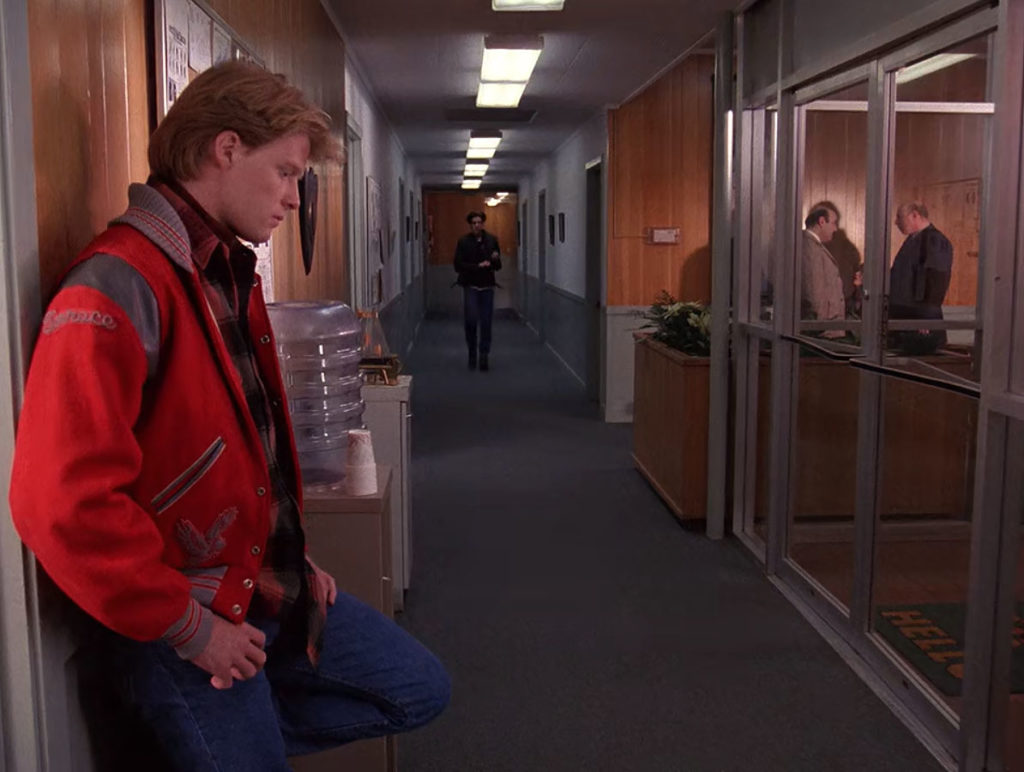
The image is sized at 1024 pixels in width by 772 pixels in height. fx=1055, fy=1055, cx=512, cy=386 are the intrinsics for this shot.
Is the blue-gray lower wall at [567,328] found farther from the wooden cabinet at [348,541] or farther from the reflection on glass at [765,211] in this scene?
the wooden cabinet at [348,541]

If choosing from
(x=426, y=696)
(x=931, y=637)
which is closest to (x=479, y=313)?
(x=931, y=637)

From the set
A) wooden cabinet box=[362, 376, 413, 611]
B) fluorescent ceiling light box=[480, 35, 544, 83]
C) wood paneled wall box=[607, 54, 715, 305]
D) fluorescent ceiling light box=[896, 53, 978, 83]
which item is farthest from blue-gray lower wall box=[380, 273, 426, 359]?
fluorescent ceiling light box=[896, 53, 978, 83]

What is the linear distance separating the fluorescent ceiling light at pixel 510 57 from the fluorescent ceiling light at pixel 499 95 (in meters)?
0.23

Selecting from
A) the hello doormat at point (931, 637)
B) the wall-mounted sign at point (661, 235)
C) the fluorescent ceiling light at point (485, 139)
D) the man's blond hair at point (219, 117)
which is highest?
the fluorescent ceiling light at point (485, 139)

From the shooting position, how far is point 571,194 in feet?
36.9

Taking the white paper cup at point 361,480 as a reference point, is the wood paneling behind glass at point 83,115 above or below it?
above

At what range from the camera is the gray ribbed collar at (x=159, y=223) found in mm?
1491

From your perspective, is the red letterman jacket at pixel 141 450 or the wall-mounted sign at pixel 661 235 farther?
the wall-mounted sign at pixel 661 235

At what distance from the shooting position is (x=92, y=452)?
1274mm

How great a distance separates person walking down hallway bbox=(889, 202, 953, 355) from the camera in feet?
11.7

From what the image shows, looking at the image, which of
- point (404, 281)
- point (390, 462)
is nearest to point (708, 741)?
point (390, 462)

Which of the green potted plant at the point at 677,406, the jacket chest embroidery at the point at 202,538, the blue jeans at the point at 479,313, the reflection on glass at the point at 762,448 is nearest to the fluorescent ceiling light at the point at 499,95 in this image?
the green potted plant at the point at 677,406

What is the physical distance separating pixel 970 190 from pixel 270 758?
3.33 m

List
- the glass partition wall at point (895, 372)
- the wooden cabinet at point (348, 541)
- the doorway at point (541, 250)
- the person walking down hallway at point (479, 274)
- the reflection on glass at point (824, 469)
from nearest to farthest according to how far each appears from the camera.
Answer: the wooden cabinet at point (348, 541) → the glass partition wall at point (895, 372) → the reflection on glass at point (824, 469) → the person walking down hallway at point (479, 274) → the doorway at point (541, 250)
